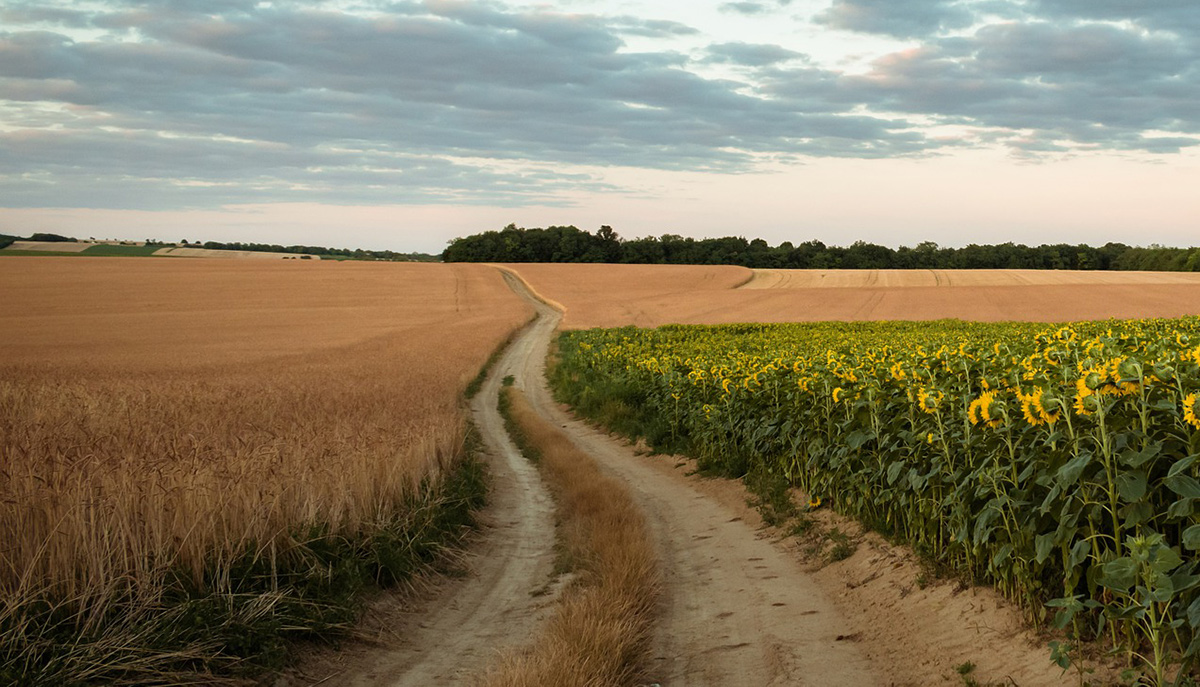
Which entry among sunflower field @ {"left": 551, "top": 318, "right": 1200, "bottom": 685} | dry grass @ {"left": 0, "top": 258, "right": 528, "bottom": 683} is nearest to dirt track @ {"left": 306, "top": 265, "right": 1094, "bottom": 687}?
sunflower field @ {"left": 551, "top": 318, "right": 1200, "bottom": 685}

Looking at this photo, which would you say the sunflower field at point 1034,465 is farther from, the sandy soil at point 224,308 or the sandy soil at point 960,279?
the sandy soil at point 960,279

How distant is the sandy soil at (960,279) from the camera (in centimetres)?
7144

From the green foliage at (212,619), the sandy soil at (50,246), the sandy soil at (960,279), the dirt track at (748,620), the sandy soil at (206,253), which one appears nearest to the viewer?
the green foliage at (212,619)

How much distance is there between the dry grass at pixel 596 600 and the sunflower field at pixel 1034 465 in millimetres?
2355

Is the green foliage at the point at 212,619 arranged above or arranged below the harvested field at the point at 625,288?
below

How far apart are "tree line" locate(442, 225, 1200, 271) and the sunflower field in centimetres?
10666

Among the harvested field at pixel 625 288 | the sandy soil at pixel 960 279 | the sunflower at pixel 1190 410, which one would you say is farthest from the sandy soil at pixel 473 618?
the sandy soil at pixel 960 279

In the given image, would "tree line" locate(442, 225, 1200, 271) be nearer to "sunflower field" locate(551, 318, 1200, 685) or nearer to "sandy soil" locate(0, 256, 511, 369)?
"sandy soil" locate(0, 256, 511, 369)

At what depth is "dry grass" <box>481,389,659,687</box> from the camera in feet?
18.1

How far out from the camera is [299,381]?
Result: 766 inches

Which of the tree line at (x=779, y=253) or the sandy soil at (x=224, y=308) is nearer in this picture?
the sandy soil at (x=224, y=308)

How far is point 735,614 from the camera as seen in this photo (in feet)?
24.0

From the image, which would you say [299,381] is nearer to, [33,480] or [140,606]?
[33,480]

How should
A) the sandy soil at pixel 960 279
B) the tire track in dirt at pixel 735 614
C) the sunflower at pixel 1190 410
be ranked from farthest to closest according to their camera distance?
the sandy soil at pixel 960 279 → the tire track in dirt at pixel 735 614 → the sunflower at pixel 1190 410
